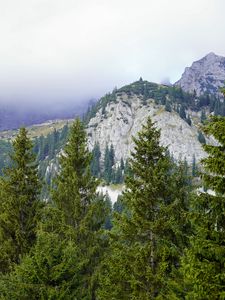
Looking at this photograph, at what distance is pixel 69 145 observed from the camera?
98.8 feet

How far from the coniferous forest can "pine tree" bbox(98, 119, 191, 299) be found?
0.06 meters

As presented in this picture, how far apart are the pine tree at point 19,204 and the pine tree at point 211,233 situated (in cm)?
1780

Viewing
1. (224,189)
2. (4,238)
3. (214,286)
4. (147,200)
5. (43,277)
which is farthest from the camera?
(4,238)

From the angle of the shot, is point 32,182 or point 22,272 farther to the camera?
point 32,182

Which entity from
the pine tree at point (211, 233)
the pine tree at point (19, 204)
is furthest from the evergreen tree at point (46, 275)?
the pine tree at point (211, 233)

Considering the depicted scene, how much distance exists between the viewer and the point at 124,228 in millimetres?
21422

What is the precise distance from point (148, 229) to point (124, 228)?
1.38 metres

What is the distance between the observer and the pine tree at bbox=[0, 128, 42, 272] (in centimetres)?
2792

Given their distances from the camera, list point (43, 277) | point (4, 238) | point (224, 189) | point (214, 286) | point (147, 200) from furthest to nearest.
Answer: point (4, 238), point (147, 200), point (43, 277), point (224, 189), point (214, 286)

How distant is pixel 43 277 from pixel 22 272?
1.12 m

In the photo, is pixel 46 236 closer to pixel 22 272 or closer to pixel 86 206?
pixel 22 272

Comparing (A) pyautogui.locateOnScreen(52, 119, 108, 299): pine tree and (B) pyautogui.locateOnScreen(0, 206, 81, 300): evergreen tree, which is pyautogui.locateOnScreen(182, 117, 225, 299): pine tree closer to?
(B) pyautogui.locateOnScreen(0, 206, 81, 300): evergreen tree

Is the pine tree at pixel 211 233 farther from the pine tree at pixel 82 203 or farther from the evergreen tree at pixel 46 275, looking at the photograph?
the pine tree at pixel 82 203

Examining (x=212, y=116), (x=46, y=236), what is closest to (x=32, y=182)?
(x=46, y=236)
